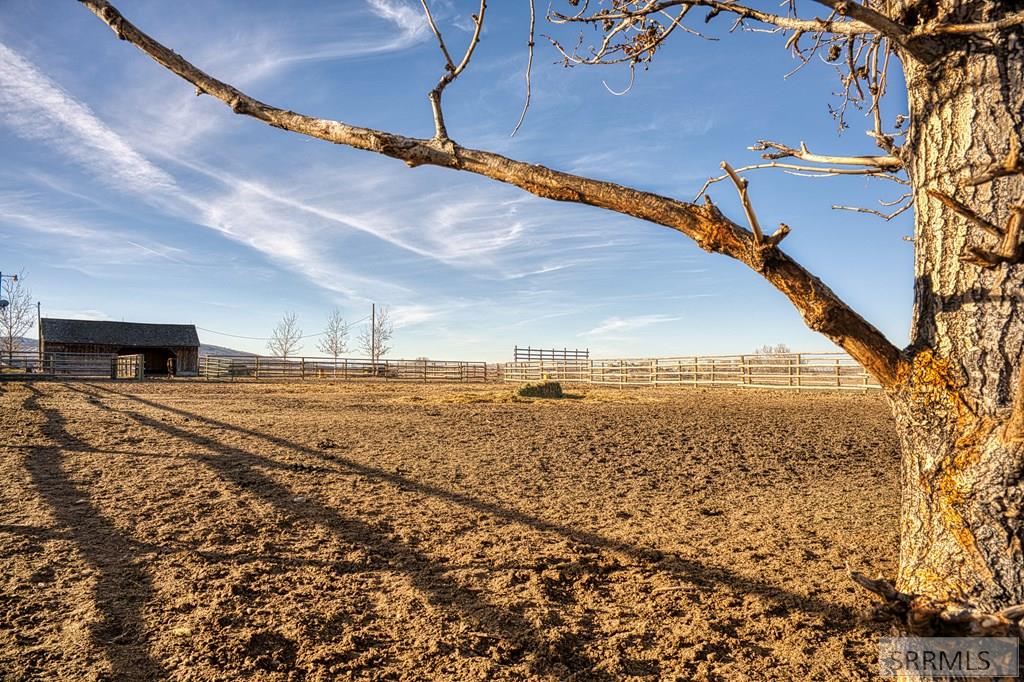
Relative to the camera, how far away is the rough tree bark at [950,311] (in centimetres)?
195

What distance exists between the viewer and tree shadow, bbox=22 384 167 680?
8.98ft

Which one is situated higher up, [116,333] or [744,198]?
[116,333]

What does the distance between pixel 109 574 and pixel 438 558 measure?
2.09 m

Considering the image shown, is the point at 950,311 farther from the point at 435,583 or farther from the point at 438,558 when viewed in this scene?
the point at 438,558

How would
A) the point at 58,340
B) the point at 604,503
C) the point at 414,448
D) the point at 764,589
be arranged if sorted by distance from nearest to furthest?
the point at 764,589 → the point at 604,503 → the point at 414,448 → the point at 58,340

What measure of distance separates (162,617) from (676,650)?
2707 millimetres

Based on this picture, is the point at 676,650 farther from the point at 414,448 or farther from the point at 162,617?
the point at 414,448

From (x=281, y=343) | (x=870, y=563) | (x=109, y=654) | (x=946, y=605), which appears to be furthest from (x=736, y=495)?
(x=281, y=343)

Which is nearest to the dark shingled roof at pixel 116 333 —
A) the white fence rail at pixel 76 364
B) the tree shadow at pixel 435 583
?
the white fence rail at pixel 76 364

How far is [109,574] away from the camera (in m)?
3.67

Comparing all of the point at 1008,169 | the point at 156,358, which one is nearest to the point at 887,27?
the point at 1008,169

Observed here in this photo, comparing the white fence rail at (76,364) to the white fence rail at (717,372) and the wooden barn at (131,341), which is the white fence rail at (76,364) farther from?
the white fence rail at (717,372)

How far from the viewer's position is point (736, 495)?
18.9ft

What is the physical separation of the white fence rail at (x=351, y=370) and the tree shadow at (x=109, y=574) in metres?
29.5
